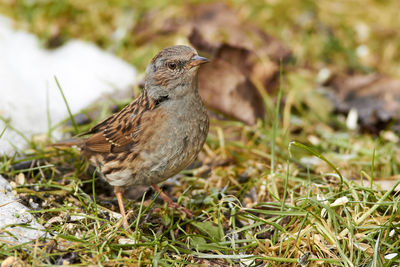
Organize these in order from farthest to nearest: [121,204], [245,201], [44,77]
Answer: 1. [44,77]
2. [245,201]
3. [121,204]

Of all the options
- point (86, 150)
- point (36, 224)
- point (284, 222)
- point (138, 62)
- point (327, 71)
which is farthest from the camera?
point (327, 71)

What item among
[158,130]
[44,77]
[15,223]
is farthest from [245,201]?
[44,77]

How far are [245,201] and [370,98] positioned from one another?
8.29ft

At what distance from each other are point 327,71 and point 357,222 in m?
3.33

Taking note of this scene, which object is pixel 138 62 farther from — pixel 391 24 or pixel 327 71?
pixel 391 24

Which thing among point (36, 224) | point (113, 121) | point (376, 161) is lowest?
point (376, 161)

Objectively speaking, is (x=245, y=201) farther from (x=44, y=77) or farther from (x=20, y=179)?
(x=44, y=77)

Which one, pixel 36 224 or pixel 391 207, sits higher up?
pixel 36 224

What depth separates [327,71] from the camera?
6242 millimetres

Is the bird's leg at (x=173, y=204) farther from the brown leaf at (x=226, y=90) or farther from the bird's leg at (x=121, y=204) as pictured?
the brown leaf at (x=226, y=90)

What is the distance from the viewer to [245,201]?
3.91 meters

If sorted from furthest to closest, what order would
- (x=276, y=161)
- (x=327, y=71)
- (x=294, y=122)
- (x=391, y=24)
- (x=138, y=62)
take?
(x=391, y=24), (x=327, y=71), (x=138, y=62), (x=294, y=122), (x=276, y=161)

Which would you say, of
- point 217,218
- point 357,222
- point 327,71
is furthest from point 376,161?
point 327,71

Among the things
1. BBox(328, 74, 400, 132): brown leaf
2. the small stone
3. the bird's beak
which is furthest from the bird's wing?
BBox(328, 74, 400, 132): brown leaf
